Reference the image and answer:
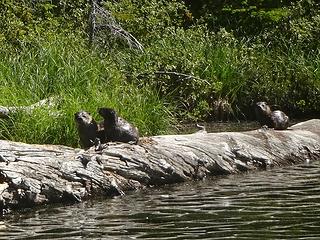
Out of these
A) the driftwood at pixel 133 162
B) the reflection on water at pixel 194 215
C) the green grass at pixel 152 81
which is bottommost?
the reflection on water at pixel 194 215

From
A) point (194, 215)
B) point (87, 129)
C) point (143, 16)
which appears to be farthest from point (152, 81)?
point (194, 215)

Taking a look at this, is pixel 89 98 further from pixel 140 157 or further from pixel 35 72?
pixel 140 157

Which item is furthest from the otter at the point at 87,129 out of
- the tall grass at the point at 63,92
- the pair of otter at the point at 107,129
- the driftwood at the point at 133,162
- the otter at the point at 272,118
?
the otter at the point at 272,118

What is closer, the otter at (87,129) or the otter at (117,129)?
the otter at (117,129)

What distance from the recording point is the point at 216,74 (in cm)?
2188

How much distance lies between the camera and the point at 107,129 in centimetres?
1352

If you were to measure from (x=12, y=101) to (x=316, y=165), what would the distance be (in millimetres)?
4705

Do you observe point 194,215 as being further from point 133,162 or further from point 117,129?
point 117,129

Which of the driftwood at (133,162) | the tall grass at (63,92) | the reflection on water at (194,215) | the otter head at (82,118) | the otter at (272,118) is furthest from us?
the otter at (272,118)

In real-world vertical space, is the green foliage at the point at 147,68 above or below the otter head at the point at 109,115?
above

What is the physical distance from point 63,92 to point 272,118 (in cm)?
357

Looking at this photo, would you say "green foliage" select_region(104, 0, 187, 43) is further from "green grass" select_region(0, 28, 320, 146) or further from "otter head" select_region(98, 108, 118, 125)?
"otter head" select_region(98, 108, 118, 125)

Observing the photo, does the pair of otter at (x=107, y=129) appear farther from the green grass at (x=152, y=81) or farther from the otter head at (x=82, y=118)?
the green grass at (x=152, y=81)

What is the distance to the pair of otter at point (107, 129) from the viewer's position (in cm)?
1329
